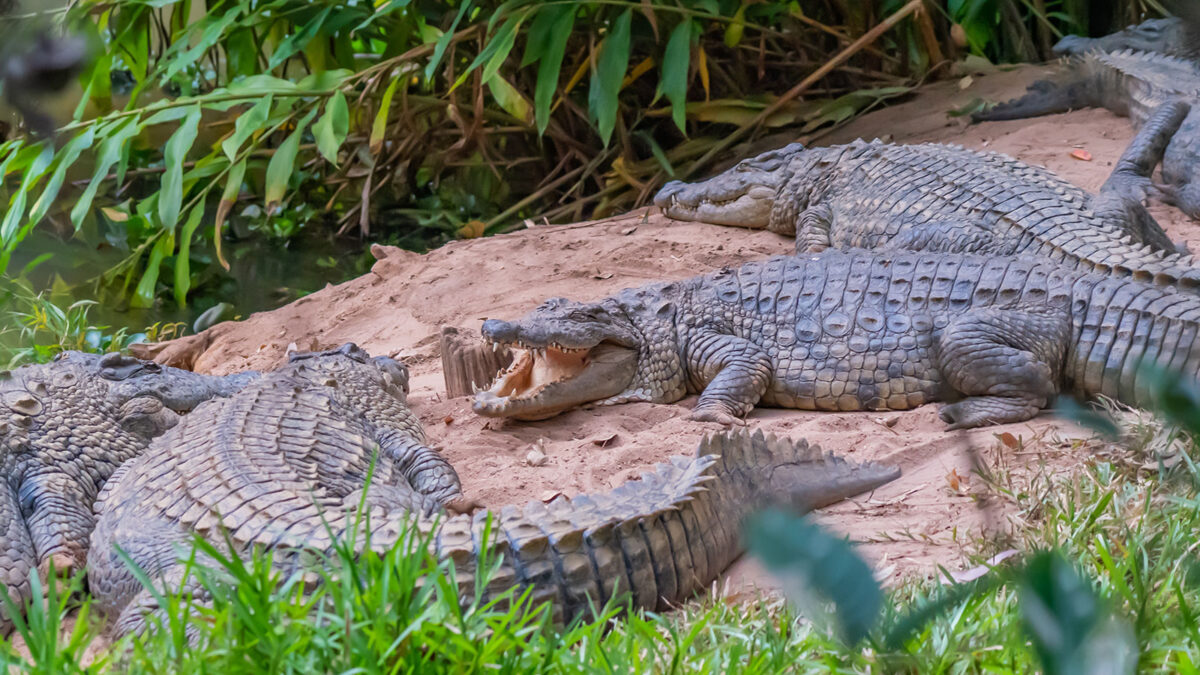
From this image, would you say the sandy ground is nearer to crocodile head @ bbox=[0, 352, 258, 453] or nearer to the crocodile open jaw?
the crocodile open jaw

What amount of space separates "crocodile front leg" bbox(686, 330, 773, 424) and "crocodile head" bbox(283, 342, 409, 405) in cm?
117

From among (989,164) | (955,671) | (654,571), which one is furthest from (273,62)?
(955,671)

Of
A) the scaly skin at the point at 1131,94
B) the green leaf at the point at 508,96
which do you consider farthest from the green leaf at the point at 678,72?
the scaly skin at the point at 1131,94

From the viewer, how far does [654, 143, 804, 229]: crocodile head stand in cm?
607

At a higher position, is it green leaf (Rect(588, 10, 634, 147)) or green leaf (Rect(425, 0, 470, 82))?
green leaf (Rect(425, 0, 470, 82))

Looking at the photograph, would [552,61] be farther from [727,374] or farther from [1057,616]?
[1057,616]

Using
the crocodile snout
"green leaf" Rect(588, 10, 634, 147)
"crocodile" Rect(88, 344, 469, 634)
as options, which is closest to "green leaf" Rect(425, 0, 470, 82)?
"green leaf" Rect(588, 10, 634, 147)

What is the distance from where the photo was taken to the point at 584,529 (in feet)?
7.45

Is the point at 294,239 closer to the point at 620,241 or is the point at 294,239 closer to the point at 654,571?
the point at 620,241

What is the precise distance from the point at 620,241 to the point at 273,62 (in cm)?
270

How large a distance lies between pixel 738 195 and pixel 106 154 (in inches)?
141

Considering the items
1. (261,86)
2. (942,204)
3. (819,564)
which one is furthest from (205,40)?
(819,564)

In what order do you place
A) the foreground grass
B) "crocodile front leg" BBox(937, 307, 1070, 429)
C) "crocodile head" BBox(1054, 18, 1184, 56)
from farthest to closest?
"crocodile head" BBox(1054, 18, 1184, 56)
"crocodile front leg" BBox(937, 307, 1070, 429)
the foreground grass

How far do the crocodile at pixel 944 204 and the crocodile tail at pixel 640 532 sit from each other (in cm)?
195
